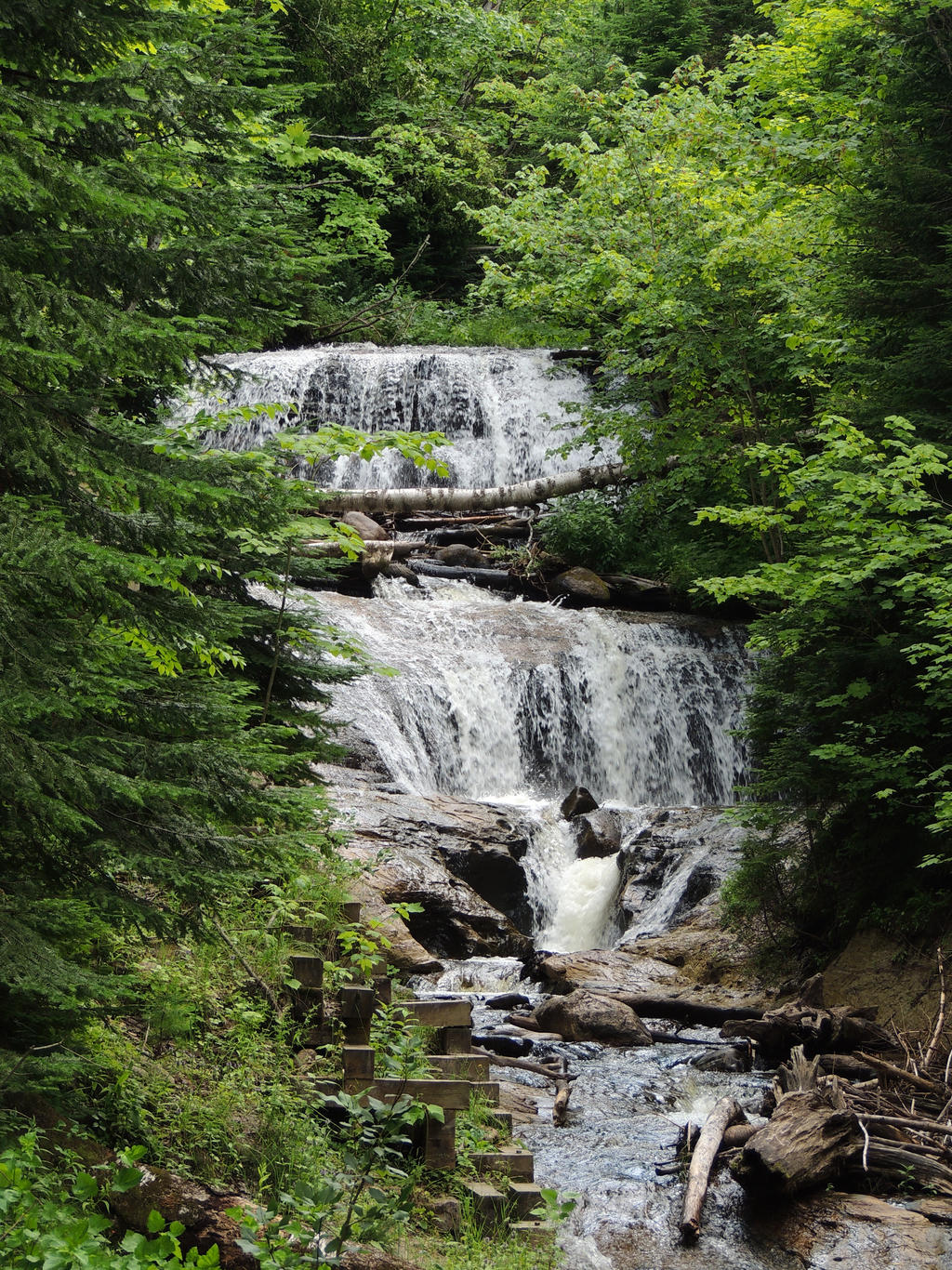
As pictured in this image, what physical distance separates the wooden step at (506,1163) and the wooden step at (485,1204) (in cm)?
23

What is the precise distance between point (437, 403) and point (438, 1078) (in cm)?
1742

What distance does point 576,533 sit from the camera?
19125 mm

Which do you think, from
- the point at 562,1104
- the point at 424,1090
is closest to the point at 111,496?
the point at 424,1090

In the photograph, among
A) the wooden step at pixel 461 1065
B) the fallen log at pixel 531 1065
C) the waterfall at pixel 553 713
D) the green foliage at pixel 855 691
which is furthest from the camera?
the waterfall at pixel 553 713

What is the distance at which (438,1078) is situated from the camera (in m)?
5.45

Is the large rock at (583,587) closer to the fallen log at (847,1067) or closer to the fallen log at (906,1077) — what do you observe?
the fallen log at (847,1067)

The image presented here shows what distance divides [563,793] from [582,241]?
10542mm

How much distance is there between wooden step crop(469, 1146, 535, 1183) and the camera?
5230mm

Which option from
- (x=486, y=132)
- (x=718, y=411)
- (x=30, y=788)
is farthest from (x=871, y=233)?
(x=486, y=132)

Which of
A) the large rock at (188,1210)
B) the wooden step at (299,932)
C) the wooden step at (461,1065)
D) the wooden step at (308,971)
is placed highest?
the wooden step at (299,932)

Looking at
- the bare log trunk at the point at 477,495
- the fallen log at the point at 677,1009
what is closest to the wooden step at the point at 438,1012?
the fallen log at the point at 677,1009

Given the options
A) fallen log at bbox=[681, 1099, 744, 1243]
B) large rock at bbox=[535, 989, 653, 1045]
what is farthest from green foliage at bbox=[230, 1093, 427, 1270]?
large rock at bbox=[535, 989, 653, 1045]

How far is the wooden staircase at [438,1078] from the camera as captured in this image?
500 cm

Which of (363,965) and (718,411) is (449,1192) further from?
(718,411)
